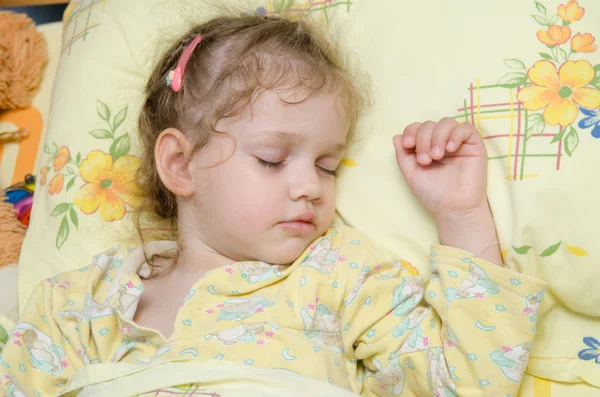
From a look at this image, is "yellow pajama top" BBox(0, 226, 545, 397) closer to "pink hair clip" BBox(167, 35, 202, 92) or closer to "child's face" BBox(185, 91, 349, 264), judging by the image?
"child's face" BBox(185, 91, 349, 264)

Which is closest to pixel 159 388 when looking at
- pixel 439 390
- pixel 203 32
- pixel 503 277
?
pixel 439 390

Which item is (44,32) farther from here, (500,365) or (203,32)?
(500,365)

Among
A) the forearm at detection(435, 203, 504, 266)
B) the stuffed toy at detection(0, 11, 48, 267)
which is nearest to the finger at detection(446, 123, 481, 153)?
the forearm at detection(435, 203, 504, 266)

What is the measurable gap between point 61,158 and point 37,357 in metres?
0.47

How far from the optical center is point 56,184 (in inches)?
55.7

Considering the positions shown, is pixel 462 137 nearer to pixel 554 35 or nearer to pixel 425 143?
pixel 425 143

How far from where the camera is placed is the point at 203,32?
127cm

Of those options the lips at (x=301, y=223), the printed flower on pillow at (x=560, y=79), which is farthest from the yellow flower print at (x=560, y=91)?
the lips at (x=301, y=223)

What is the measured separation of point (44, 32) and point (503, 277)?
4.90ft

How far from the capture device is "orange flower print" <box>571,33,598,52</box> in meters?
1.08

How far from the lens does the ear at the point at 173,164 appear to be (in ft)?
3.93

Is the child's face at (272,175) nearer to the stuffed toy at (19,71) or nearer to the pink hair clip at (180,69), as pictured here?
the pink hair clip at (180,69)

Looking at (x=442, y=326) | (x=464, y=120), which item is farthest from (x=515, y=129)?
(x=442, y=326)

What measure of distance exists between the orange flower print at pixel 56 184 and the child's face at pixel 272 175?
0.41 m
